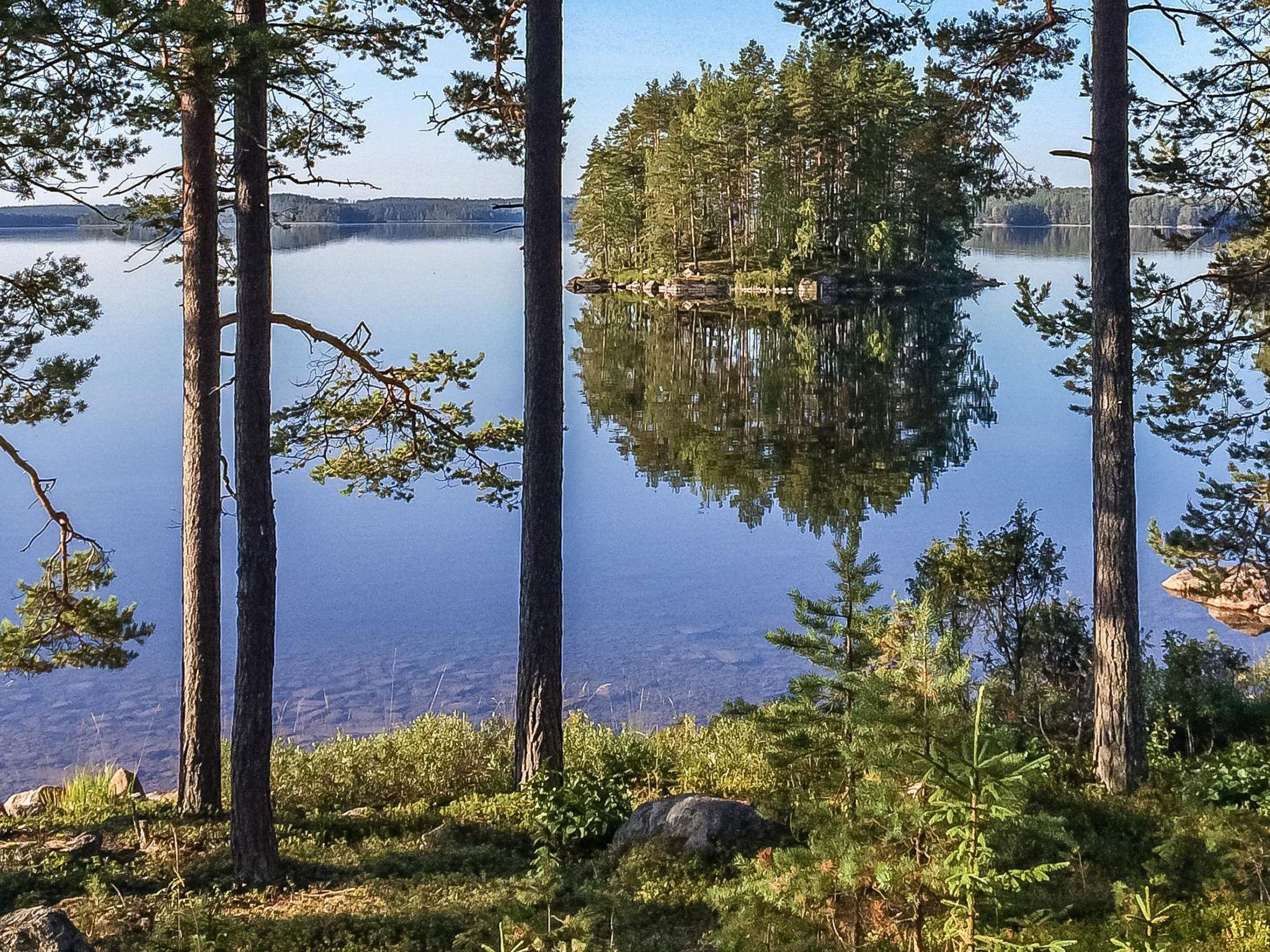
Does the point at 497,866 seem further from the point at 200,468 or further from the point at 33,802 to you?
the point at 33,802

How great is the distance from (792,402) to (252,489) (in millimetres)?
28995

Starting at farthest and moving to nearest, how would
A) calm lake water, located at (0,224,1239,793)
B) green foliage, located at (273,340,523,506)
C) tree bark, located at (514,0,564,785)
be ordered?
1. calm lake water, located at (0,224,1239,793)
2. green foliage, located at (273,340,523,506)
3. tree bark, located at (514,0,564,785)

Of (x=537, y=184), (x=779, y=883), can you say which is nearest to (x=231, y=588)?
(x=537, y=184)

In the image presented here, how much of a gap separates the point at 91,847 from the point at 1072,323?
944 centimetres

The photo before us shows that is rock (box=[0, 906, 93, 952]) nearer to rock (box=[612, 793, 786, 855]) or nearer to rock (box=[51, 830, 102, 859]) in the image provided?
rock (box=[51, 830, 102, 859])

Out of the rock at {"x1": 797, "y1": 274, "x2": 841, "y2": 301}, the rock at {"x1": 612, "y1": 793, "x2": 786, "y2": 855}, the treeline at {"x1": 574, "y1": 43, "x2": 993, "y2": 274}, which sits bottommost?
the rock at {"x1": 612, "y1": 793, "x2": 786, "y2": 855}

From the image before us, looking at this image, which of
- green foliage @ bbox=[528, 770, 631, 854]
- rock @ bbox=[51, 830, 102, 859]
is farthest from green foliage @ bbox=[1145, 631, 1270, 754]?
rock @ bbox=[51, 830, 102, 859]

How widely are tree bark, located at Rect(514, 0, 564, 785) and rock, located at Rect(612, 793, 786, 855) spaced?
1.62 metres

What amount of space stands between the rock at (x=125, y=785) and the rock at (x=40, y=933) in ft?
15.9

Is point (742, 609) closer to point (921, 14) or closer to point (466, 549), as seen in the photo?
point (466, 549)

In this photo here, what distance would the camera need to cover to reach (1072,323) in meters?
11.1

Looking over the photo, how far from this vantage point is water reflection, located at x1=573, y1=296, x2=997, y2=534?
→ 2586cm

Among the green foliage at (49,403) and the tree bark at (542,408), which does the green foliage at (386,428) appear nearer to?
the tree bark at (542,408)

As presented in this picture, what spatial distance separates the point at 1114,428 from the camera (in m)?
9.09
